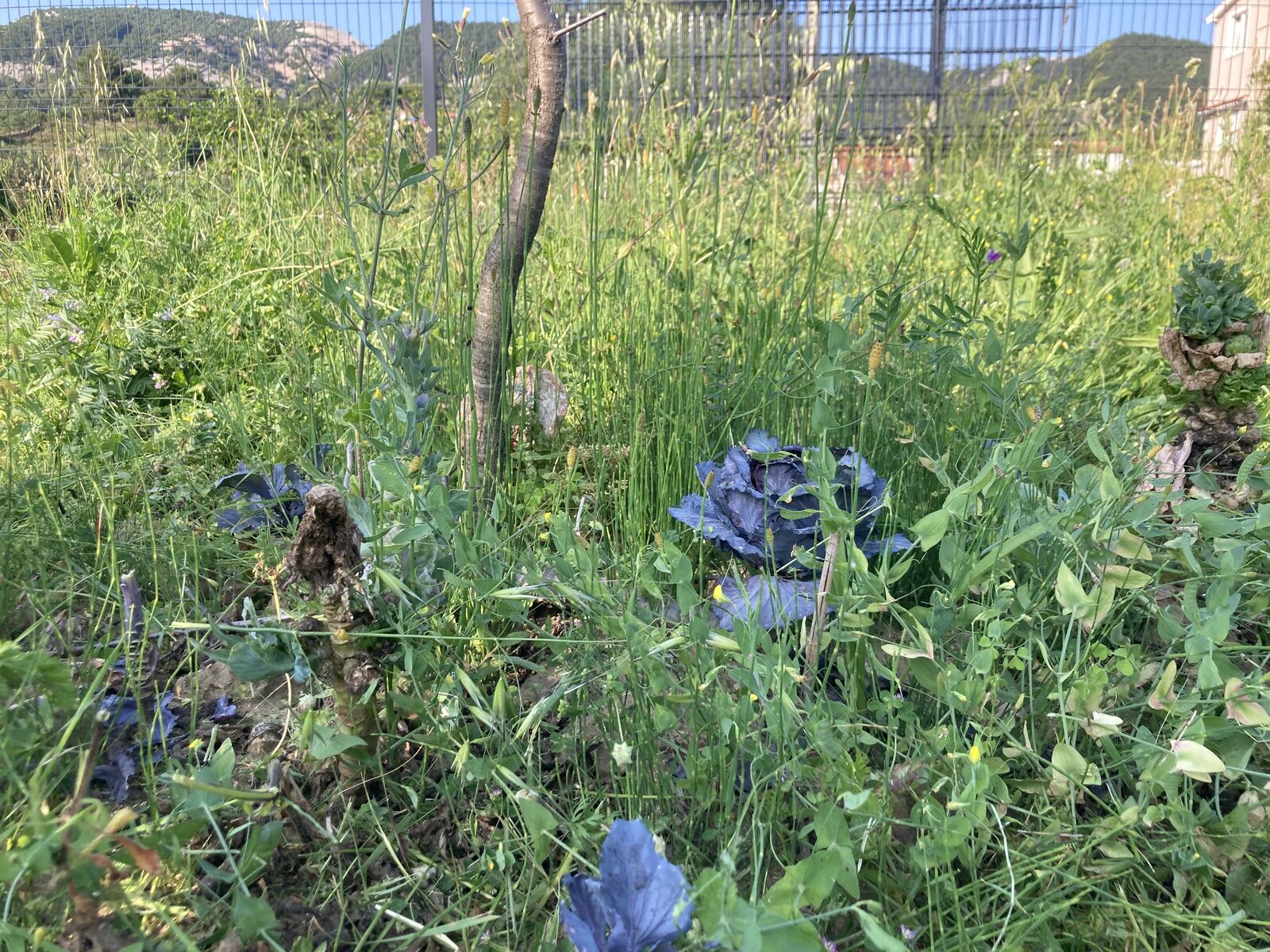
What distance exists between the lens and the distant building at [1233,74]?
5004 millimetres

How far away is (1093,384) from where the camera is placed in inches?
96.0

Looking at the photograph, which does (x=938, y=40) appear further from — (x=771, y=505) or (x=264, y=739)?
(x=264, y=739)

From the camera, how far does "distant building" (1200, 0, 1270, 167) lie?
500 centimetres

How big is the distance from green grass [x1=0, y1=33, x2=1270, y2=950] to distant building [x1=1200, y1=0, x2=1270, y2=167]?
4262 mm

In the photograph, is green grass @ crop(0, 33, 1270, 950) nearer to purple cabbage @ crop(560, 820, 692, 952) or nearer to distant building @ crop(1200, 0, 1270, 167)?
purple cabbage @ crop(560, 820, 692, 952)

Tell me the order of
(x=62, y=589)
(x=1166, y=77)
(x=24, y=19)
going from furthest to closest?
(x=1166, y=77), (x=24, y=19), (x=62, y=589)

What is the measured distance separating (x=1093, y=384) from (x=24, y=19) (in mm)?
7431

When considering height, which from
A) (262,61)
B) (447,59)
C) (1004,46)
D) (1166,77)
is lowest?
(447,59)

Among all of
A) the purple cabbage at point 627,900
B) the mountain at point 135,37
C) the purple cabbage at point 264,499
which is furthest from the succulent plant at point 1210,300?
the mountain at point 135,37

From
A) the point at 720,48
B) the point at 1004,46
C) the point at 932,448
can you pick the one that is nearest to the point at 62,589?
the point at 932,448

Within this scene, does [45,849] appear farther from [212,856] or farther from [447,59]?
[447,59]

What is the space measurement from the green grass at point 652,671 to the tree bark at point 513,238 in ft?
0.22

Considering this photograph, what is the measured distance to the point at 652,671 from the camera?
91 cm

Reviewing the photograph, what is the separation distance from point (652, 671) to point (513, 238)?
81 cm
